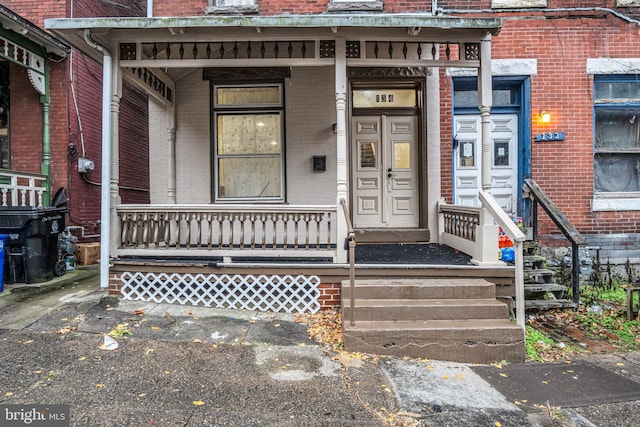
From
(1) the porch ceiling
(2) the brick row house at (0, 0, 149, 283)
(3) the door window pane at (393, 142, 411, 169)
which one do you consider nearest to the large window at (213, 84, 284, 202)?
(1) the porch ceiling

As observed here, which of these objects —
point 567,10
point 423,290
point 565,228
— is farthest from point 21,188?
point 567,10

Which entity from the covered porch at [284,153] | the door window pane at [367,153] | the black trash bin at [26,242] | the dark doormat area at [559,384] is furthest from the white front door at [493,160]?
the black trash bin at [26,242]

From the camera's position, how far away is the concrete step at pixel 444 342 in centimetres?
375

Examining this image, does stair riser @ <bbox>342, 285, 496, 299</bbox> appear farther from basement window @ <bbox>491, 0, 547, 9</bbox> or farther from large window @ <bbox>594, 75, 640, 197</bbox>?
basement window @ <bbox>491, 0, 547, 9</bbox>

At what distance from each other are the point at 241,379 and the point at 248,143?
4639 millimetres

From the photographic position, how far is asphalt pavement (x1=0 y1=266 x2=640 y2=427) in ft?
8.70

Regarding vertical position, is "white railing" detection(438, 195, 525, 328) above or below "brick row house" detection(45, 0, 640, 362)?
below

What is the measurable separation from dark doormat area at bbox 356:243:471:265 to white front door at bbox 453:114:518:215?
1490mm

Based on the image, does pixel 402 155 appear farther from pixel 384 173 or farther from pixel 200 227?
pixel 200 227

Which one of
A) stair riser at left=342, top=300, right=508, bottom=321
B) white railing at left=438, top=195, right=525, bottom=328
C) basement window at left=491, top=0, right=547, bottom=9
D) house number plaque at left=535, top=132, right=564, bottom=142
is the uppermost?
basement window at left=491, top=0, right=547, bottom=9

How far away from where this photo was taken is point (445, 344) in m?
3.77

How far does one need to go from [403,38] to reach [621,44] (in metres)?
4.87

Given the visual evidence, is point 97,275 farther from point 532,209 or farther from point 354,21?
point 532,209

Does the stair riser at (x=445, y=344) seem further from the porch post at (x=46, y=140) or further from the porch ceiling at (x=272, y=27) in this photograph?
the porch post at (x=46, y=140)
